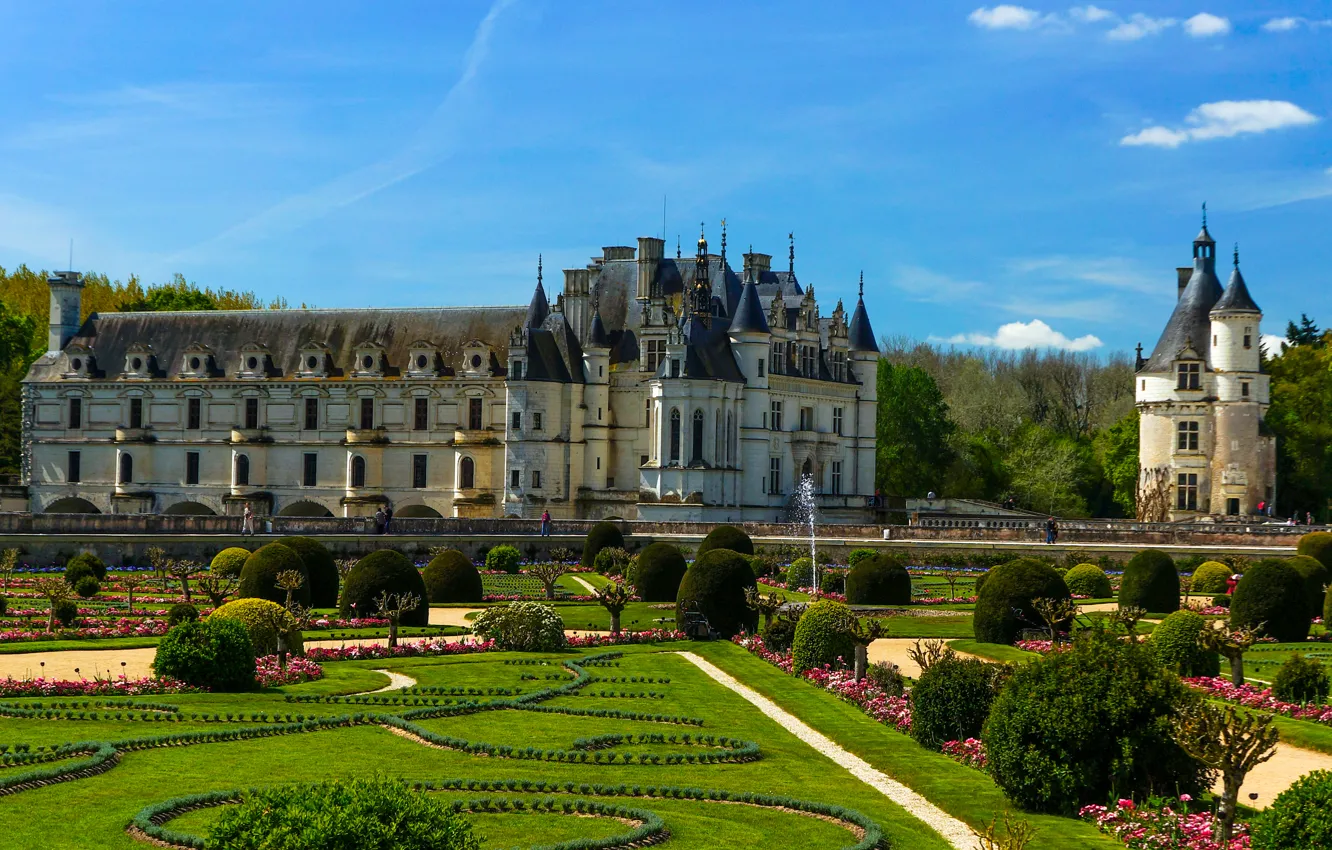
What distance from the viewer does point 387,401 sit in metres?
70.8

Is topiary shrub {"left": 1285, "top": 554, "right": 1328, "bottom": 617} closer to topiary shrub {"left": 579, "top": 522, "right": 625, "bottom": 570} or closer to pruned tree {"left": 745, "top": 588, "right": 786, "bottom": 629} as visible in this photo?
pruned tree {"left": 745, "top": 588, "right": 786, "bottom": 629}

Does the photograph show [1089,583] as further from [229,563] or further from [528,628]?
[229,563]

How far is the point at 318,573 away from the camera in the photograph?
119 feet

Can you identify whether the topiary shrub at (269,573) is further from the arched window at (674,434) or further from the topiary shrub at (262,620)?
the arched window at (674,434)

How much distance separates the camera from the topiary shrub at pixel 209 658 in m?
22.9

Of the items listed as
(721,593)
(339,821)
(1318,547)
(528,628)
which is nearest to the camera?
(339,821)

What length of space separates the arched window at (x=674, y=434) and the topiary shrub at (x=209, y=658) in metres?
40.4

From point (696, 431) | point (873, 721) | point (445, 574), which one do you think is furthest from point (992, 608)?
point (696, 431)

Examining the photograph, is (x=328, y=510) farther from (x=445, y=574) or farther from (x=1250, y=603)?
(x=1250, y=603)

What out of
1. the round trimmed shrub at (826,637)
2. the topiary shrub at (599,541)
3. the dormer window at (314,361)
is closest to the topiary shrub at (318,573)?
the round trimmed shrub at (826,637)

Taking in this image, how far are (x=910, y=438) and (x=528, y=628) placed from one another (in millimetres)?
51742

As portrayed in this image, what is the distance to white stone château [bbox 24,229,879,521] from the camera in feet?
215

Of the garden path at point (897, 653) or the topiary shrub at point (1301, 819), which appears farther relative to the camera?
the garden path at point (897, 653)

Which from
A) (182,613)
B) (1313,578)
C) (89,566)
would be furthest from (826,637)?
(89,566)
